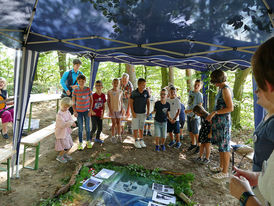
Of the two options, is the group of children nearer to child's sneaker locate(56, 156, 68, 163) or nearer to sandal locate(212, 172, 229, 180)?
child's sneaker locate(56, 156, 68, 163)

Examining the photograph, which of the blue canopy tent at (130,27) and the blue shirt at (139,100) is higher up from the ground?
the blue canopy tent at (130,27)

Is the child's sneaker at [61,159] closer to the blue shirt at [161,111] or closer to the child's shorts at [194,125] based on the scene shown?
the blue shirt at [161,111]

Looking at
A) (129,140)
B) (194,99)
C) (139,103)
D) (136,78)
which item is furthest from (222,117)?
(136,78)

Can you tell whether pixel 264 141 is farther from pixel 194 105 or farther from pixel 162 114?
pixel 194 105

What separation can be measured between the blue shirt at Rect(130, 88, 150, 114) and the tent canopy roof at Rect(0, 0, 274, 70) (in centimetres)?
129

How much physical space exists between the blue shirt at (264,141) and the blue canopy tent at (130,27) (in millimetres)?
1506

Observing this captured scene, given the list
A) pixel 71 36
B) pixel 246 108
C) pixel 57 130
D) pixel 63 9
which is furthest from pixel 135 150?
pixel 246 108

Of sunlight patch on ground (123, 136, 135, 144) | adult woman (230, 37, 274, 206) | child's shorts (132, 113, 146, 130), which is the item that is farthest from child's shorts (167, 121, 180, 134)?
→ adult woman (230, 37, 274, 206)

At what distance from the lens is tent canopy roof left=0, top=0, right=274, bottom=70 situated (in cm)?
217

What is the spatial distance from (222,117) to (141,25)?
85.6 inches

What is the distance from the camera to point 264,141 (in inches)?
44.9

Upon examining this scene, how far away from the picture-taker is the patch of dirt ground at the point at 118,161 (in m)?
2.75

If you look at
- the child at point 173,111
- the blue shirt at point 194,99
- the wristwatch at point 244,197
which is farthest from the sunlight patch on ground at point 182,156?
the wristwatch at point 244,197

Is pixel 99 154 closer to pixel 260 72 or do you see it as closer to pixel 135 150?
pixel 135 150
